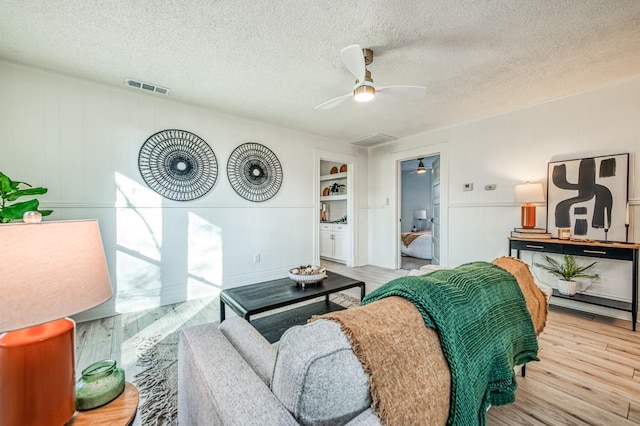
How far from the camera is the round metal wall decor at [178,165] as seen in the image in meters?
2.94

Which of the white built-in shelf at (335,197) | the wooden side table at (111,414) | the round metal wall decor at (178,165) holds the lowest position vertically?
the wooden side table at (111,414)

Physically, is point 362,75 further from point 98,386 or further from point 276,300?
point 98,386

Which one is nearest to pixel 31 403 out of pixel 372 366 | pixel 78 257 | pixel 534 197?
pixel 78 257

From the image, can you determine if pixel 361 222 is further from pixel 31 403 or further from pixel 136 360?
pixel 31 403

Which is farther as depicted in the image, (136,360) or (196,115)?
(196,115)

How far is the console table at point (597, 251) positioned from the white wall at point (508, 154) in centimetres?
25

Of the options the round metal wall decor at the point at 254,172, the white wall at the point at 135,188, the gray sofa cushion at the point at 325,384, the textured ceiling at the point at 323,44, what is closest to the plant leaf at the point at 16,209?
the white wall at the point at 135,188

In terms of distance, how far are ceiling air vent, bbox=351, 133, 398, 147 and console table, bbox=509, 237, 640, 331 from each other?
246 centimetres

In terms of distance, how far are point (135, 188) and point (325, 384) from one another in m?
3.17

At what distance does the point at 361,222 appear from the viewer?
513 cm

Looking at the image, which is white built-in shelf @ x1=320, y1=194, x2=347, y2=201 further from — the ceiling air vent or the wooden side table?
the wooden side table

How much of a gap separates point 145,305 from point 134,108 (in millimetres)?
2204

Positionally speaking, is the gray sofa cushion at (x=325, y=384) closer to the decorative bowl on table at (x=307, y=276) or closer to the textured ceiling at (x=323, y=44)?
the decorative bowl on table at (x=307, y=276)

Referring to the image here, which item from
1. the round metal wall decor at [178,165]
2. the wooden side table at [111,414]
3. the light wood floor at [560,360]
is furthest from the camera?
the round metal wall decor at [178,165]
